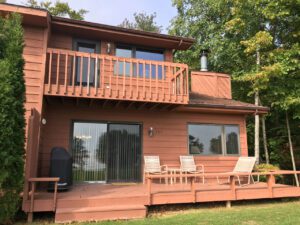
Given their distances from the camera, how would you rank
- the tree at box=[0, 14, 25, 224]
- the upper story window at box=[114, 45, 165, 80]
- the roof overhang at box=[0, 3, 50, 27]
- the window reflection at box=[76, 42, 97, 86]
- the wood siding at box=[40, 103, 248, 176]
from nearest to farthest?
the tree at box=[0, 14, 25, 224] < the roof overhang at box=[0, 3, 50, 27] < the wood siding at box=[40, 103, 248, 176] < the window reflection at box=[76, 42, 97, 86] < the upper story window at box=[114, 45, 165, 80]

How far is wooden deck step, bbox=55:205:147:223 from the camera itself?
4.82 m

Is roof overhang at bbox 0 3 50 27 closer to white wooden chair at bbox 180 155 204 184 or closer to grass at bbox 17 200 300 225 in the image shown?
grass at bbox 17 200 300 225

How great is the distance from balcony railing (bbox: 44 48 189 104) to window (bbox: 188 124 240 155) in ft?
5.26

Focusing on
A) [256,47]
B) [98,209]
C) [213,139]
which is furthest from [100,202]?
[256,47]

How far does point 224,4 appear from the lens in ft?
48.2

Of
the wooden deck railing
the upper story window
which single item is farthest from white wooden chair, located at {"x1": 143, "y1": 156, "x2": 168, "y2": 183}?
the upper story window

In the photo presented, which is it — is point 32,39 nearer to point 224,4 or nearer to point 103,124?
point 103,124

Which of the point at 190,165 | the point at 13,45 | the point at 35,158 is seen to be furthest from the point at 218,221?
the point at 13,45

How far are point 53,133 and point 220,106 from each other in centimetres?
491

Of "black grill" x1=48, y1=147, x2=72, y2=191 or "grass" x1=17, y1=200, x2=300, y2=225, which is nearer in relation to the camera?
"grass" x1=17, y1=200, x2=300, y2=225

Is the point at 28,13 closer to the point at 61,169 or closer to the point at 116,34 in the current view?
the point at 116,34

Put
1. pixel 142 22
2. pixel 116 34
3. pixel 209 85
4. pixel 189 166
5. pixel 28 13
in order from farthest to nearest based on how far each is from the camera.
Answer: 1. pixel 142 22
2. pixel 209 85
3. pixel 189 166
4. pixel 116 34
5. pixel 28 13

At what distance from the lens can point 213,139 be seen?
8.73 m

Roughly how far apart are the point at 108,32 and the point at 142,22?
17.8 metres
